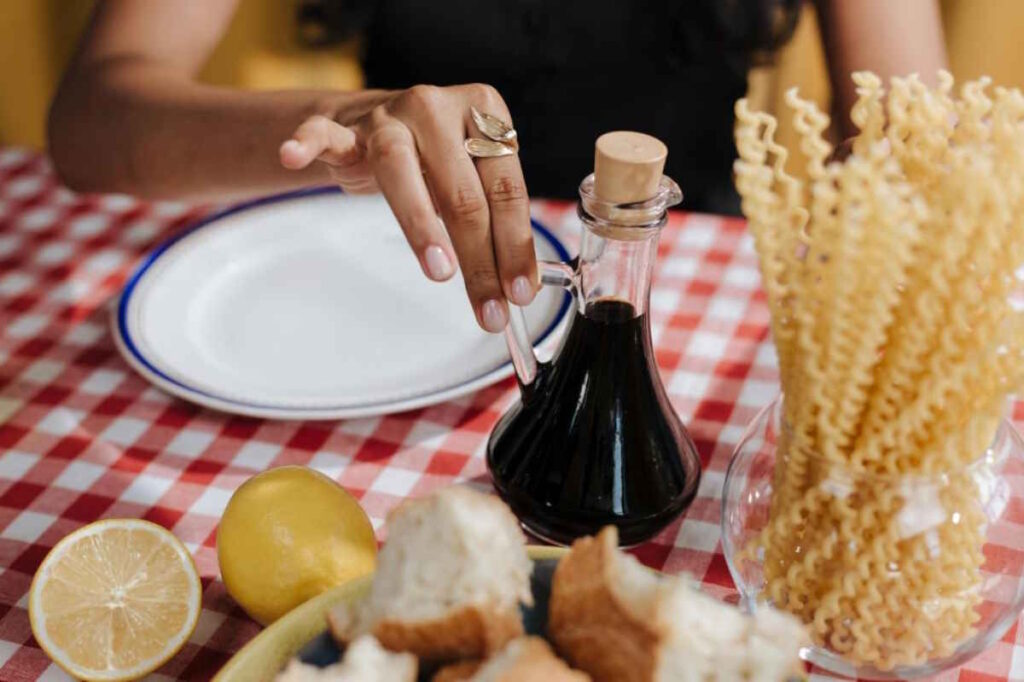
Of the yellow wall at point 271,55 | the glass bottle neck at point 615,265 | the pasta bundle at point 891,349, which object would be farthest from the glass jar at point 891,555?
the yellow wall at point 271,55

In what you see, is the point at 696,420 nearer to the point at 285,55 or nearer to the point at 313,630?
the point at 313,630

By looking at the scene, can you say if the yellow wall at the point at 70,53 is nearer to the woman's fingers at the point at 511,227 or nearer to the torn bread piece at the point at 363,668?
the woman's fingers at the point at 511,227

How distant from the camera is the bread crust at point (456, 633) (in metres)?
0.45

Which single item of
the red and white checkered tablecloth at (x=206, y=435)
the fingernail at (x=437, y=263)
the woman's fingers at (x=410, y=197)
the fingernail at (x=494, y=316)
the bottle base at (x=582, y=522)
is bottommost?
the red and white checkered tablecloth at (x=206, y=435)

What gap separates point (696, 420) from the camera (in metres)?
0.82

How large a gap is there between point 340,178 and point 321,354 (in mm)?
152

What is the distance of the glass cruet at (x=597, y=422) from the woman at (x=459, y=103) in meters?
0.05

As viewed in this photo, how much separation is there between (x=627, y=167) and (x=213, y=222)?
61cm

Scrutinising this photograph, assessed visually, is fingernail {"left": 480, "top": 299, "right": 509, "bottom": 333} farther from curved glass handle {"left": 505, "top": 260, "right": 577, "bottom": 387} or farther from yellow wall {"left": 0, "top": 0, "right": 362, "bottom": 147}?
yellow wall {"left": 0, "top": 0, "right": 362, "bottom": 147}

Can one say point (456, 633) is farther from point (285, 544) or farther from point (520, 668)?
point (285, 544)

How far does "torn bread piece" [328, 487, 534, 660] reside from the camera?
17.9 inches

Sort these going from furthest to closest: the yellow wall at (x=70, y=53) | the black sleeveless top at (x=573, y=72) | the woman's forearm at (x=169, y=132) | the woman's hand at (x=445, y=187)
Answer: the yellow wall at (x=70, y=53) → the black sleeveless top at (x=573, y=72) → the woman's forearm at (x=169, y=132) → the woman's hand at (x=445, y=187)

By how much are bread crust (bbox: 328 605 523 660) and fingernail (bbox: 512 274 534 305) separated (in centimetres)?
23

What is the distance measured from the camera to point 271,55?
2.01 meters
